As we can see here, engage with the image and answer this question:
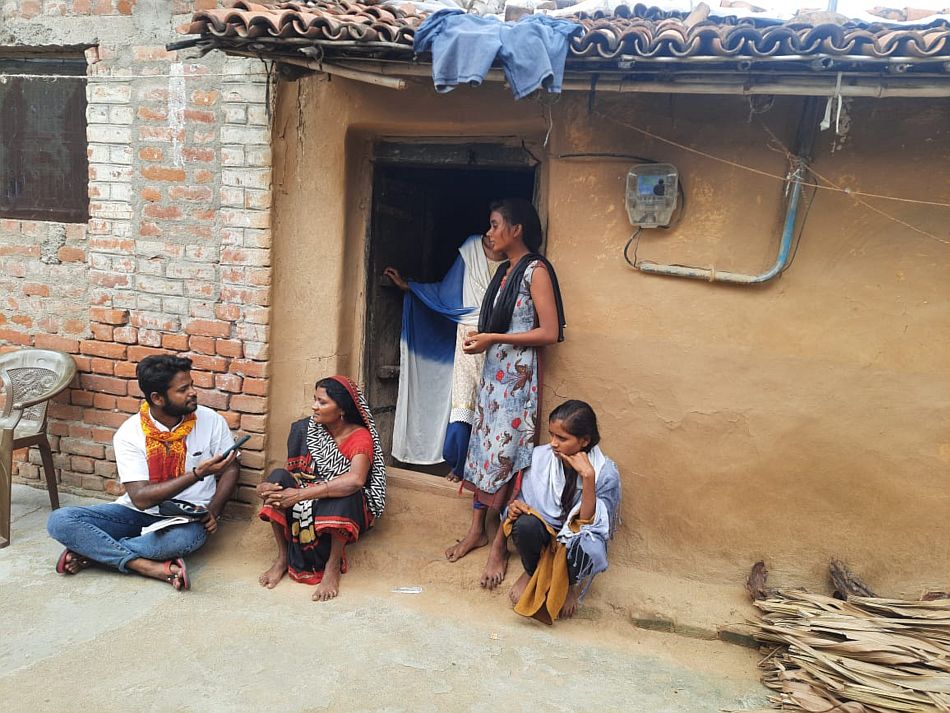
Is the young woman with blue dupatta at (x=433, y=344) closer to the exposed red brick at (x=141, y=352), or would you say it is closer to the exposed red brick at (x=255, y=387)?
the exposed red brick at (x=255, y=387)

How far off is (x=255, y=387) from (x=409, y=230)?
1.50 m

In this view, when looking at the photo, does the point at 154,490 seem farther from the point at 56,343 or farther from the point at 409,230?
the point at 409,230

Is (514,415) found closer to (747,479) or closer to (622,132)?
(747,479)

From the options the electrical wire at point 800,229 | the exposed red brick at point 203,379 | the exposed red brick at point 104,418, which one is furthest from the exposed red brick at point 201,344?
the electrical wire at point 800,229

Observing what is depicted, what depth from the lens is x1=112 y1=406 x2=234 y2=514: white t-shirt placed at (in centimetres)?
388

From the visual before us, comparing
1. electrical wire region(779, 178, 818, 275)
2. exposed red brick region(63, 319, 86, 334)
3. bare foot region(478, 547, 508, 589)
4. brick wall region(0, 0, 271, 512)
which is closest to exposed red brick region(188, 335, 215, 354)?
brick wall region(0, 0, 271, 512)

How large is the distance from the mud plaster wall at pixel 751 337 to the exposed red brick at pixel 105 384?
6.88ft

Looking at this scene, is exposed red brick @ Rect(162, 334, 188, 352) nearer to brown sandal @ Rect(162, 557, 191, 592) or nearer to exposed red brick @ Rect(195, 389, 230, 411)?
exposed red brick @ Rect(195, 389, 230, 411)

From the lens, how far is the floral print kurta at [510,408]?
3.91 meters

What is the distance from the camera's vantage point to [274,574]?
3.86 m

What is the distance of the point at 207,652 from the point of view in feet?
10.5

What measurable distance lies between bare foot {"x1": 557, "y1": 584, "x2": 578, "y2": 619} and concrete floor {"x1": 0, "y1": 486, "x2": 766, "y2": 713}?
0.04 meters

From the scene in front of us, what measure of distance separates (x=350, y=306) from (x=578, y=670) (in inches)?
94.0

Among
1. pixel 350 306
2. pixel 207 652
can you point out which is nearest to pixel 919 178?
pixel 350 306
